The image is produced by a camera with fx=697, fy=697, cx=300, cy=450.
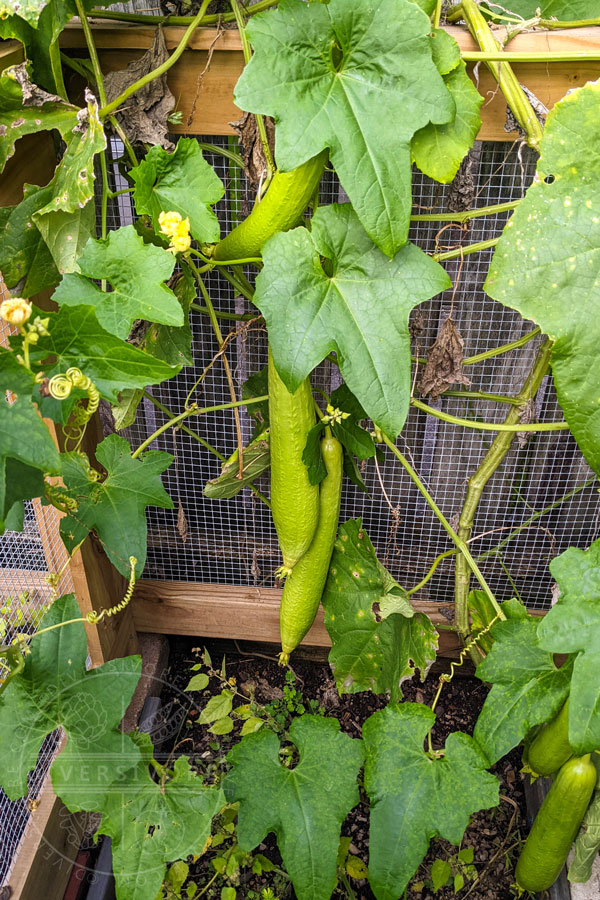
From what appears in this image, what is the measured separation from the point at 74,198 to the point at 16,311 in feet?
1.07

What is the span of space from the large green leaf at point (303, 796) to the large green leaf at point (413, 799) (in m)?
0.05

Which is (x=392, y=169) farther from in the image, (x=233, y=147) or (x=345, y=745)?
(x=345, y=745)

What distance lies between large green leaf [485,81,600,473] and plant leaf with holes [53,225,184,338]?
39 centimetres

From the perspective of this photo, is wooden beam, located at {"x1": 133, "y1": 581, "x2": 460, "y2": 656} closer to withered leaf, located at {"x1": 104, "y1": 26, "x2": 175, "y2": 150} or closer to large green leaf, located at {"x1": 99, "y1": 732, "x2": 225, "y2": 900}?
large green leaf, located at {"x1": 99, "y1": 732, "x2": 225, "y2": 900}

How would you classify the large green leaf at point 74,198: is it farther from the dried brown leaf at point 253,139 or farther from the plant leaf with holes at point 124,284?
the dried brown leaf at point 253,139

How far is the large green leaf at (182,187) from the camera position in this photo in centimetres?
91

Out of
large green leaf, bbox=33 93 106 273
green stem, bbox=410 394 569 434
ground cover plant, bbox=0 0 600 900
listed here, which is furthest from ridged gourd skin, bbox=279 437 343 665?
large green leaf, bbox=33 93 106 273

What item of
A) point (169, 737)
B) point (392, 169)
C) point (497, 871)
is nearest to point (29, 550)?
point (169, 737)

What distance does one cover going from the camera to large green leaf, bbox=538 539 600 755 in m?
0.91

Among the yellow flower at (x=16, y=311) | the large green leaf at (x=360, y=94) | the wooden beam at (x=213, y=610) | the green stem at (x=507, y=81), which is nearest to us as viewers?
the yellow flower at (x=16, y=311)

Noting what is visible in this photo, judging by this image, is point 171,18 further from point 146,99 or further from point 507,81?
point 507,81

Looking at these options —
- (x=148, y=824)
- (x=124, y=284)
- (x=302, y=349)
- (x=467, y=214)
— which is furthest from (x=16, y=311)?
(x=148, y=824)

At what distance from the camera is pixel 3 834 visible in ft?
3.77

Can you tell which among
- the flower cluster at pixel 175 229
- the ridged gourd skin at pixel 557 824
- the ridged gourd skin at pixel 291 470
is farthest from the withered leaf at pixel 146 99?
the ridged gourd skin at pixel 557 824
